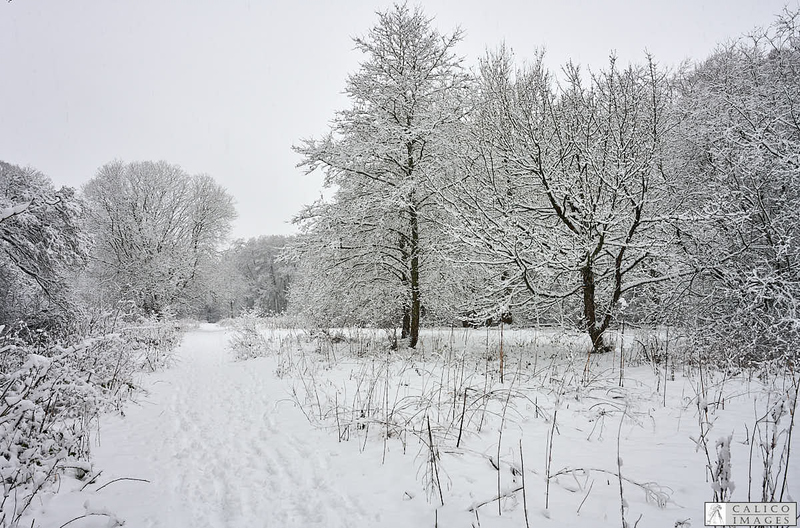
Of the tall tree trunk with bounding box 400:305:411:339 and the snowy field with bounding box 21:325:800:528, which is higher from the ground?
the tall tree trunk with bounding box 400:305:411:339

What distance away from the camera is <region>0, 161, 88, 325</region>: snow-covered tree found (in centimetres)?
744

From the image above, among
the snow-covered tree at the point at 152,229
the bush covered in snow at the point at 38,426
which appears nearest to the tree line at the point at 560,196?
the bush covered in snow at the point at 38,426

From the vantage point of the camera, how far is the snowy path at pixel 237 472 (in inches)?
106

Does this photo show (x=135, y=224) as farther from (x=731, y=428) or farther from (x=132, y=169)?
(x=731, y=428)

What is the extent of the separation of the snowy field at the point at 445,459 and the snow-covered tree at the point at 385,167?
190 inches

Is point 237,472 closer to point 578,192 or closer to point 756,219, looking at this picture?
point 578,192

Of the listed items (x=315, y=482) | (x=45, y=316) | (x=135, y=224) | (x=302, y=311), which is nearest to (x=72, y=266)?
(x=45, y=316)

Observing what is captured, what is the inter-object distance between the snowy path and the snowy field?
0.05ft

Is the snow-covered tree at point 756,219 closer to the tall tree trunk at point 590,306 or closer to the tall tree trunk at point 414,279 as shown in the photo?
the tall tree trunk at point 590,306

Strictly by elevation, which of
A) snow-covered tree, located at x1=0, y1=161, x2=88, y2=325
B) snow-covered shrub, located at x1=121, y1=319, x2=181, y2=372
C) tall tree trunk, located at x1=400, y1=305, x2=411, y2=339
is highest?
snow-covered tree, located at x1=0, y1=161, x2=88, y2=325

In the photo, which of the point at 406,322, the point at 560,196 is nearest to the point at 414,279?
the point at 406,322

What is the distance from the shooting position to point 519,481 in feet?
9.41

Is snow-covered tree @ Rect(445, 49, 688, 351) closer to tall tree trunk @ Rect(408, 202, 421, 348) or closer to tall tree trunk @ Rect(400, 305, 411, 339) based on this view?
tall tree trunk @ Rect(408, 202, 421, 348)

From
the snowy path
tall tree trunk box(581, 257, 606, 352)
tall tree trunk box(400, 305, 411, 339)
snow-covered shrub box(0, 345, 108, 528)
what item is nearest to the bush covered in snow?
snow-covered shrub box(0, 345, 108, 528)
